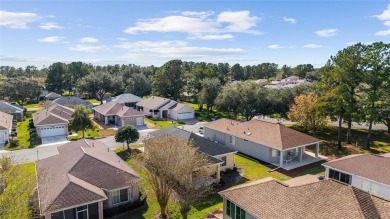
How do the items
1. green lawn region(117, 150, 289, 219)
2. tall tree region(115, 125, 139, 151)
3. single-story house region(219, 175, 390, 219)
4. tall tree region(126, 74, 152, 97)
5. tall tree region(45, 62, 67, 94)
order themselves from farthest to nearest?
1. tall tree region(45, 62, 67, 94)
2. tall tree region(126, 74, 152, 97)
3. tall tree region(115, 125, 139, 151)
4. green lawn region(117, 150, 289, 219)
5. single-story house region(219, 175, 390, 219)

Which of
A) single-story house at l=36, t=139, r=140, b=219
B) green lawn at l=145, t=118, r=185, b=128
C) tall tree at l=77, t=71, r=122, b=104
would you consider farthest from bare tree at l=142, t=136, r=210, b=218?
tall tree at l=77, t=71, r=122, b=104

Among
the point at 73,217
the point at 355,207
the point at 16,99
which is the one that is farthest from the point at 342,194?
the point at 16,99

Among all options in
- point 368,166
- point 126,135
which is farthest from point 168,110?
point 368,166

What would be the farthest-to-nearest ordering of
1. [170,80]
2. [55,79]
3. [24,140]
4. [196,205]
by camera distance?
1. [55,79]
2. [170,80]
3. [24,140]
4. [196,205]

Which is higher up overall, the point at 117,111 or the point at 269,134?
the point at 269,134

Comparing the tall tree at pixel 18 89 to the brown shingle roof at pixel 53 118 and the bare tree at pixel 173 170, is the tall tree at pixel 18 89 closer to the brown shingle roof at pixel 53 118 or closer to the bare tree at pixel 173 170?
the brown shingle roof at pixel 53 118

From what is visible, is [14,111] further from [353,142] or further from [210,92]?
[353,142]

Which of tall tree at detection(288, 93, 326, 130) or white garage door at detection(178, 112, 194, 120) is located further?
white garage door at detection(178, 112, 194, 120)

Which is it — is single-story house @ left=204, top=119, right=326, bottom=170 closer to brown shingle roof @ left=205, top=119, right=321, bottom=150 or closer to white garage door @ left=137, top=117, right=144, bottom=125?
brown shingle roof @ left=205, top=119, right=321, bottom=150
